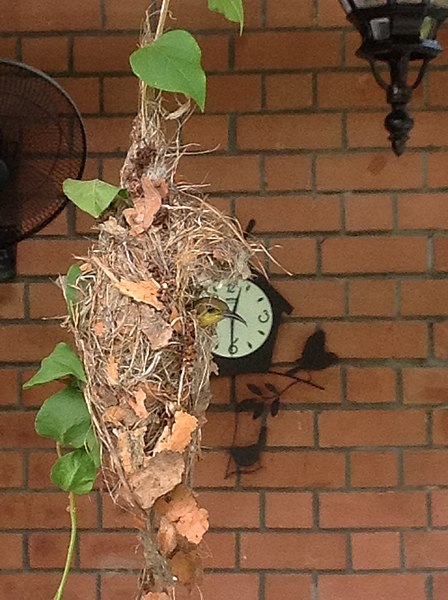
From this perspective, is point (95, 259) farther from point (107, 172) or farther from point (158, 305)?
point (107, 172)

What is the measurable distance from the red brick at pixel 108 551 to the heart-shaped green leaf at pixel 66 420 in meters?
0.73

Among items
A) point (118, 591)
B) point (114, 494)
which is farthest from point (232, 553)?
point (114, 494)

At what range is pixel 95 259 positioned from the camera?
0.94 metres

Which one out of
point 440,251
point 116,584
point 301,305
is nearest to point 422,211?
point 440,251

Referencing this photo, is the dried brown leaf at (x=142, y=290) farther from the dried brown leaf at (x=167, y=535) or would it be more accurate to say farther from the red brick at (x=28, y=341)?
the red brick at (x=28, y=341)

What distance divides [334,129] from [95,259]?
818mm

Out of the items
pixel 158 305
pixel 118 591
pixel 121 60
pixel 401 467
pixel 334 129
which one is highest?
pixel 121 60

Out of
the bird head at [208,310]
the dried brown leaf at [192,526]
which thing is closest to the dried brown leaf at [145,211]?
the bird head at [208,310]

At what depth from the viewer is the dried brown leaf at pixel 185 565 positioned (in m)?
0.93

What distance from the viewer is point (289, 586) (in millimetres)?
1639

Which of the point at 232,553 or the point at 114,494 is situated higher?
the point at 114,494

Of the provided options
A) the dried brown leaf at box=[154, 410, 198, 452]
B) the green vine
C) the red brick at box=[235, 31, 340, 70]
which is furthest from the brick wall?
the dried brown leaf at box=[154, 410, 198, 452]

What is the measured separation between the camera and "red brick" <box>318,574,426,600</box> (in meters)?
1.64

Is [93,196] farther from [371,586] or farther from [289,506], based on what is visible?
[371,586]
